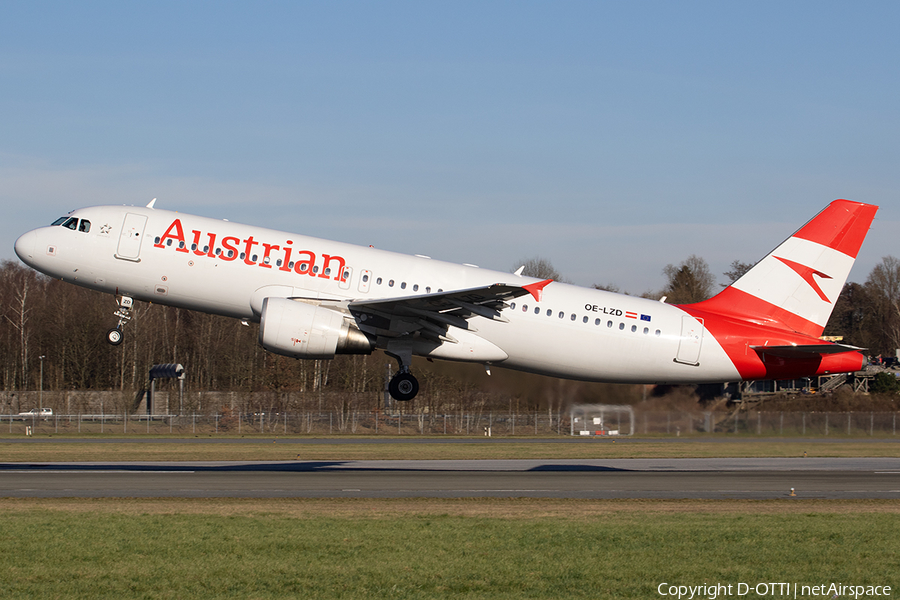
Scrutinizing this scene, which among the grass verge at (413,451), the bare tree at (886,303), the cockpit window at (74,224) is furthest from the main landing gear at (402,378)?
the bare tree at (886,303)

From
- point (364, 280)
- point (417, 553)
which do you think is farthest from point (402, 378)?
point (417, 553)

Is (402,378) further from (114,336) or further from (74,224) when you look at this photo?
(74,224)

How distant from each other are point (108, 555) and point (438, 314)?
13.6m

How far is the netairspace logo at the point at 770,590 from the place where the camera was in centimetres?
1472

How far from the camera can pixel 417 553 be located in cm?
1761

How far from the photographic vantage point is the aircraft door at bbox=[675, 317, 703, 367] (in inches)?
1196

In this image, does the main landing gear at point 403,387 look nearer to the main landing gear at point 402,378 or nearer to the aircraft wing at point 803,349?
the main landing gear at point 402,378

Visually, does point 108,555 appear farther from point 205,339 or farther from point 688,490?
point 205,339

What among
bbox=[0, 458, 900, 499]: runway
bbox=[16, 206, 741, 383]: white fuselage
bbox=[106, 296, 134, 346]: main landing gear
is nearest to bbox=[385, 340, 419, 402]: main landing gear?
bbox=[16, 206, 741, 383]: white fuselage

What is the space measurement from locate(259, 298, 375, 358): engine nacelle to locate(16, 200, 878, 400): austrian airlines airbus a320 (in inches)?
1.3

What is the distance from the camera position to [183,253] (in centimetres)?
2855

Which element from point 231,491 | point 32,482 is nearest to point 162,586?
point 231,491

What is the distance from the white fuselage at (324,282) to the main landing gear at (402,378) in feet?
2.99

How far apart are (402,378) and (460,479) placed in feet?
15.5
